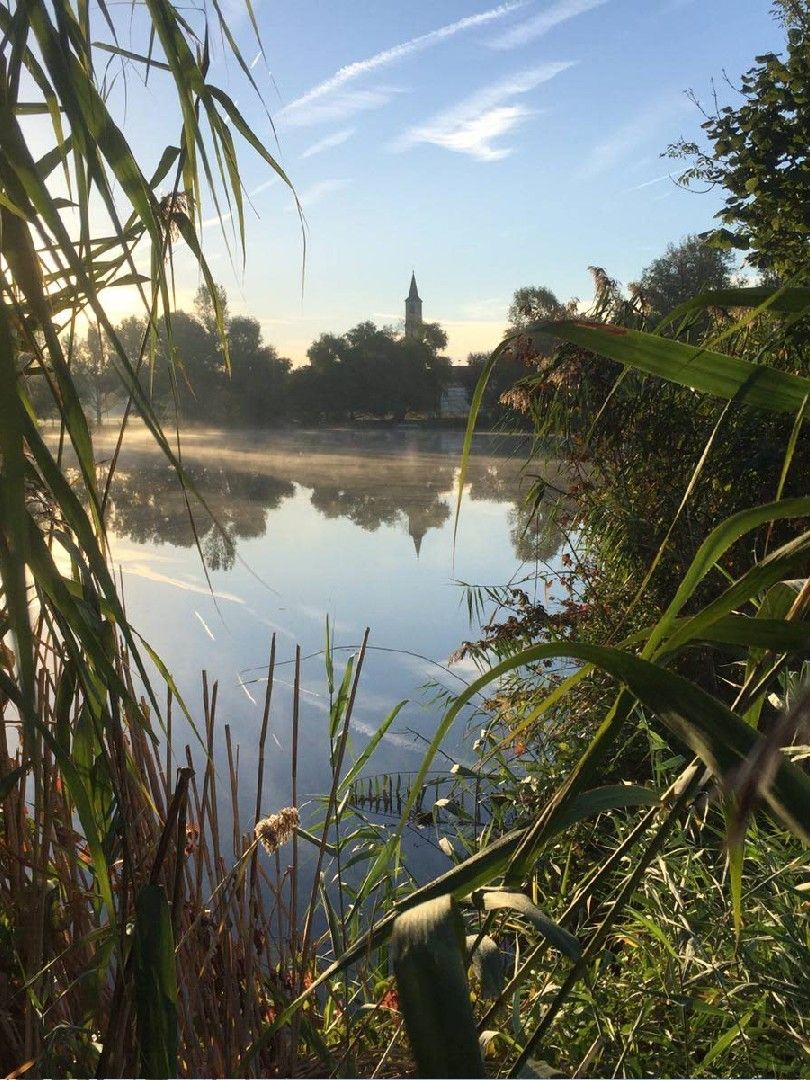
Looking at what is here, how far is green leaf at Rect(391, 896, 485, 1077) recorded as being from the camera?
0.96 feet

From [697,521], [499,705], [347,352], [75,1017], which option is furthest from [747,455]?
[347,352]

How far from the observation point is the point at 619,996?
4.00ft

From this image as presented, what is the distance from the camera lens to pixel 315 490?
327 inches

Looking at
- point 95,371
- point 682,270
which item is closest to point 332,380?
point 682,270

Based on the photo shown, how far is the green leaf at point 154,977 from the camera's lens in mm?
482

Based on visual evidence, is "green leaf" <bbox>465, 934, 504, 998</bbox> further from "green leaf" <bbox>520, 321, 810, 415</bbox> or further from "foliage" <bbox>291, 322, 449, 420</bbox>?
"foliage" <bbox>291, 322, 449, 420</bbox>

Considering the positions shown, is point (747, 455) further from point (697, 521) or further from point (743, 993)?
point (743, 993)

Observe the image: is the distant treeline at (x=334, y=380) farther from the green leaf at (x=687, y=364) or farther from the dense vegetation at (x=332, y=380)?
the green leaf at (x=687, y=364)

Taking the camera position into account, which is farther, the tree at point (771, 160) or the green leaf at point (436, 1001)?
the tree at point (771, 160)

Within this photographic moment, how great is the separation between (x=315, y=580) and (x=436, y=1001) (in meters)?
4.44

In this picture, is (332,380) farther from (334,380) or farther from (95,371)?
(95,371)

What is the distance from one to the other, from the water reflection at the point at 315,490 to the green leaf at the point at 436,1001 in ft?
9.09

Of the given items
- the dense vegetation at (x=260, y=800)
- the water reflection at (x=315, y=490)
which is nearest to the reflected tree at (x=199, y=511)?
the water reflection at (x=315, y=490)

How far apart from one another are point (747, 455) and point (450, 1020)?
2819 millimetres
